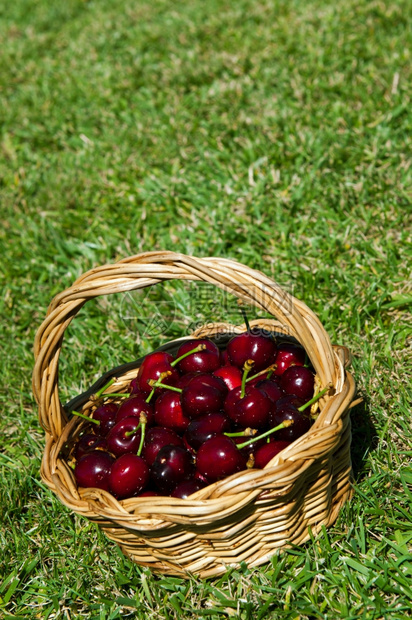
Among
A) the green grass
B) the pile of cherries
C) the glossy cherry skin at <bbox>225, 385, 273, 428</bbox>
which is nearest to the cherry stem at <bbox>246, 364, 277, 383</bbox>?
the pile of cherries

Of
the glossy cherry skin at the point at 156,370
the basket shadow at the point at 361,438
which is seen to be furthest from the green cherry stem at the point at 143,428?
the basket shadow at the point at 361,438

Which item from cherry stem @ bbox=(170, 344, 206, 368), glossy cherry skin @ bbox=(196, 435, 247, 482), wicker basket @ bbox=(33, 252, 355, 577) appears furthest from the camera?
cherry stem @ bbox=(170, 344, 206, 368)

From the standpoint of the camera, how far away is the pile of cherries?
188 cm

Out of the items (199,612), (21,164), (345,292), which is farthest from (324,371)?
(21,164)

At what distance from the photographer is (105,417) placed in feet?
7.30

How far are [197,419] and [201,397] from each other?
7cm

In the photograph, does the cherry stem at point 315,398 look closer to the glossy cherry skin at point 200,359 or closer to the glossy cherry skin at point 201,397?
the glossy cherry skin at point 201,397

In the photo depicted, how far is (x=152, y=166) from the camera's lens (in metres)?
4.40

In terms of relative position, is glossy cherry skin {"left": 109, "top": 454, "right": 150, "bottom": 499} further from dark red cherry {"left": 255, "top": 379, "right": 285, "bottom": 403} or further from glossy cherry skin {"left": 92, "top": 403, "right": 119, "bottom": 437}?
dark red cherry {"left": 255, "top": 379, "right": 285, "bottom": 403}

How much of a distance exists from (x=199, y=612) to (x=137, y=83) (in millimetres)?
4613

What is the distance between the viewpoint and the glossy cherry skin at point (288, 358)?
7.17 ft

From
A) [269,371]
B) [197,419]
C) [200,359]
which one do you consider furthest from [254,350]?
[197,419]

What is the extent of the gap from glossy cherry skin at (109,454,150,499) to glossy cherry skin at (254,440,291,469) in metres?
0.35

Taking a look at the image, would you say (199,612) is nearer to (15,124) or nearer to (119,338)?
(119,338)
